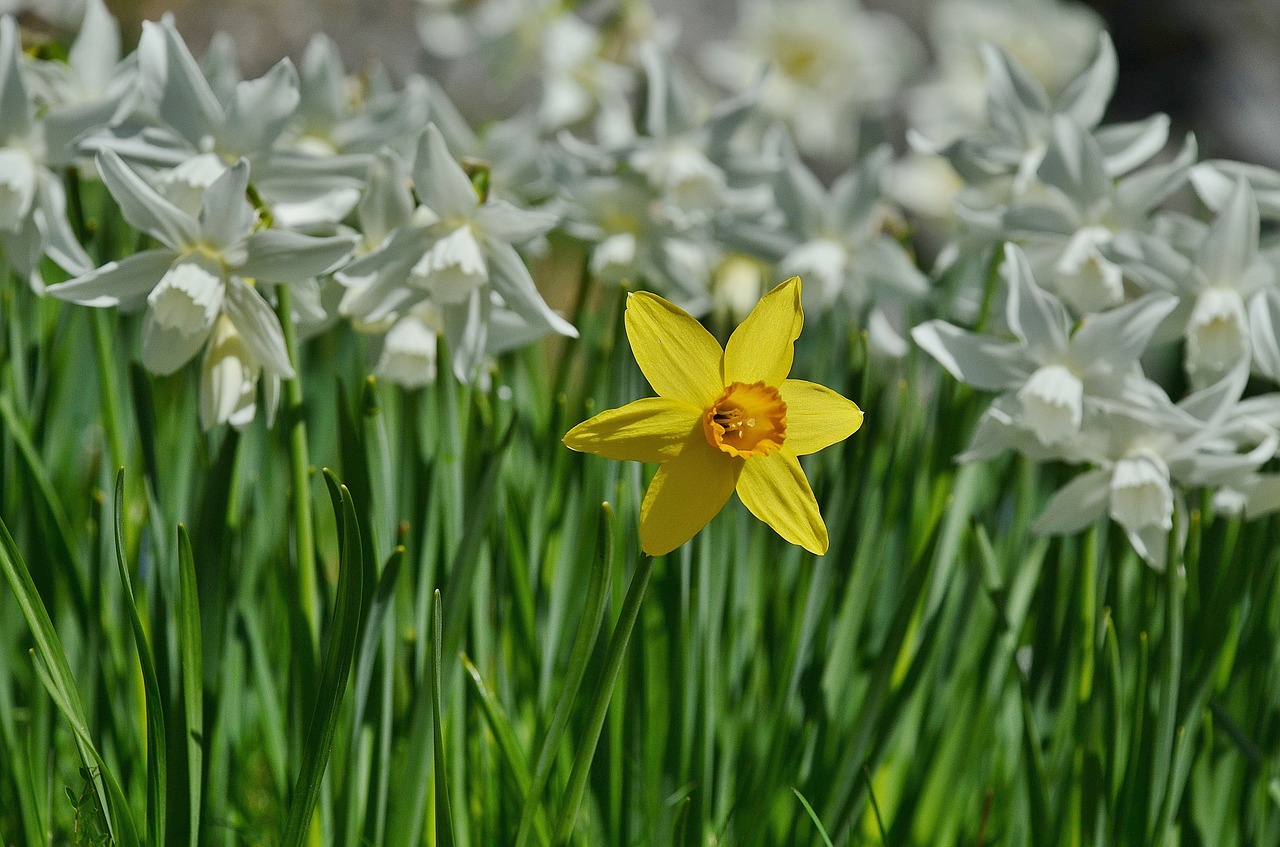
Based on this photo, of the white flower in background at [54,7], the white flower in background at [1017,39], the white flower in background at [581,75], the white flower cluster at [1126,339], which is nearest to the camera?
the white flower cluster at [1126,339]

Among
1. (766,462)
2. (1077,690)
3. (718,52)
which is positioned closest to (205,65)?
(766,462)

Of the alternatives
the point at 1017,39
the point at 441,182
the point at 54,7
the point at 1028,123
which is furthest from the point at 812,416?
the point at 1017,39

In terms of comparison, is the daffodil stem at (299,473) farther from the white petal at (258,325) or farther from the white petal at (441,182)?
the white petal at (441,182)

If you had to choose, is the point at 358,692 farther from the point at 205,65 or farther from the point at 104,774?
the point at 205,65

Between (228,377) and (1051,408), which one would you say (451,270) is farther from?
(1051,408)

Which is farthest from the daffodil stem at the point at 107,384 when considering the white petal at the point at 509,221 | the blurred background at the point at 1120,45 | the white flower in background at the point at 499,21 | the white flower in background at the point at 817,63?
the blurred background at the point at 1120,45

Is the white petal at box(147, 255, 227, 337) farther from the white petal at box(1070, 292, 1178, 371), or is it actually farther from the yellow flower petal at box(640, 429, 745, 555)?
the white petal at box(1070, 292, 1178, 371)

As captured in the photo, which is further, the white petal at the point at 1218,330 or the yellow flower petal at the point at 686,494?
the white petal at the point at 1218,330
